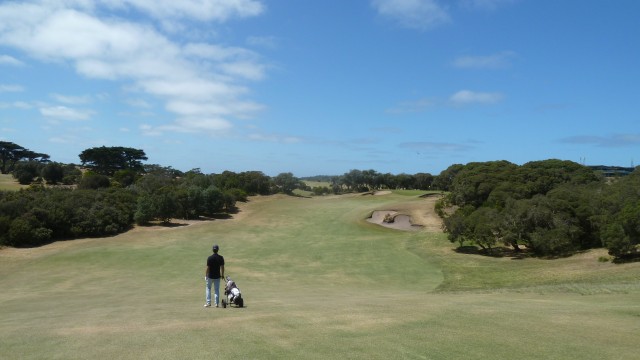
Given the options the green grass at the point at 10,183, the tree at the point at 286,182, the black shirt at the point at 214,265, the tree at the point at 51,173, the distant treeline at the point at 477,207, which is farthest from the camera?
the tree at the point at 286,182

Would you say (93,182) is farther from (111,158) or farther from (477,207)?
(477,207)

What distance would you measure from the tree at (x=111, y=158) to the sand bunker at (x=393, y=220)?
247ft

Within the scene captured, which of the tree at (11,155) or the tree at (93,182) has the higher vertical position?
the tree at (11,155)

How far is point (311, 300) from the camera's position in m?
19.2

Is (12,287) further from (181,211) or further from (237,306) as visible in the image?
(181,211)

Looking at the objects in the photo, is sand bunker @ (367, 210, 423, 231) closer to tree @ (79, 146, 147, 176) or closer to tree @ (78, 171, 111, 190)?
tree @ (78, 171, 111, 190)

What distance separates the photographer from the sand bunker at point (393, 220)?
59.6 metres

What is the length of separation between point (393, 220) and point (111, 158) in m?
79.9

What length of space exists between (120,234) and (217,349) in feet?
154

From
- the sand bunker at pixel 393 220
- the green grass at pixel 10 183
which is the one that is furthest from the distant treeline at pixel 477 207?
the sand bunker at pixel 393 220

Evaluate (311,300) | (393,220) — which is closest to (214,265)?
(311,300)

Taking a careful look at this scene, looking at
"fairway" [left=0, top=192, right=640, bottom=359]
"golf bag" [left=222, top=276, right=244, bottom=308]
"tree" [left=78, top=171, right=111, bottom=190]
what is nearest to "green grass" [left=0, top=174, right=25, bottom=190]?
"tree" [left=78, top=171, right=111, bottom=190]

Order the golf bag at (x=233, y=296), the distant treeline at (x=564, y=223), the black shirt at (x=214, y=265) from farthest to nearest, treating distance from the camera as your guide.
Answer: the distant treeline at (x=564, y=223), the golf bag at (x=233, y=296), the black shirt at (x=214, y=265)

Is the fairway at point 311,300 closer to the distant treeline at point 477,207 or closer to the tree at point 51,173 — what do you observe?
the distant treeline at point 477,207
